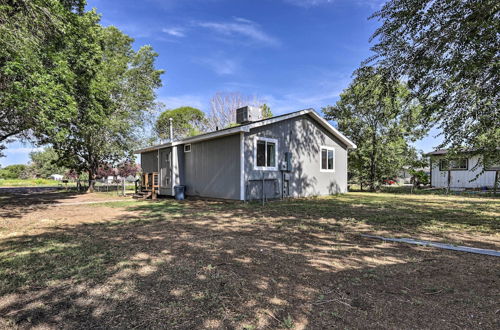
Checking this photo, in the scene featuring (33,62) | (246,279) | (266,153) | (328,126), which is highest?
(33,62)

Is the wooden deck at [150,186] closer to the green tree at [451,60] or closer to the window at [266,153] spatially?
the window at [266,153]

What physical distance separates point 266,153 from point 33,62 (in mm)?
7506

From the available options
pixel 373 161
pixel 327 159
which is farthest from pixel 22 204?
pixel 373 161

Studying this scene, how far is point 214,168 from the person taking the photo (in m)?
10.4

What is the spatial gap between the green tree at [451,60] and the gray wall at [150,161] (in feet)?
37.6

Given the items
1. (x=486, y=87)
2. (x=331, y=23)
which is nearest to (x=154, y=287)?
(x=486, y=87)

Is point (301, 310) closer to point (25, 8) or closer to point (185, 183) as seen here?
point (25, 8)

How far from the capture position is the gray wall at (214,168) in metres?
9.56

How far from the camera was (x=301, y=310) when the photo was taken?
212 centimetres

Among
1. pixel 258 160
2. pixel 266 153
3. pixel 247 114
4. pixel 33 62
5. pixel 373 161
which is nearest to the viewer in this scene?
pixel 33 62

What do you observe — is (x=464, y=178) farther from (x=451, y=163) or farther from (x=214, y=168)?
(x=214, y=168)

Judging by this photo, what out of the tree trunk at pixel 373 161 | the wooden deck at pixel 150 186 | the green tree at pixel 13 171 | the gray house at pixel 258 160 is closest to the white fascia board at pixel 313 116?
the gray house at pixel 258 160

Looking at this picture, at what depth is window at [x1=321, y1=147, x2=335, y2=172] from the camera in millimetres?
12781

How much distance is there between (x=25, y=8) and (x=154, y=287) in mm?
7652
